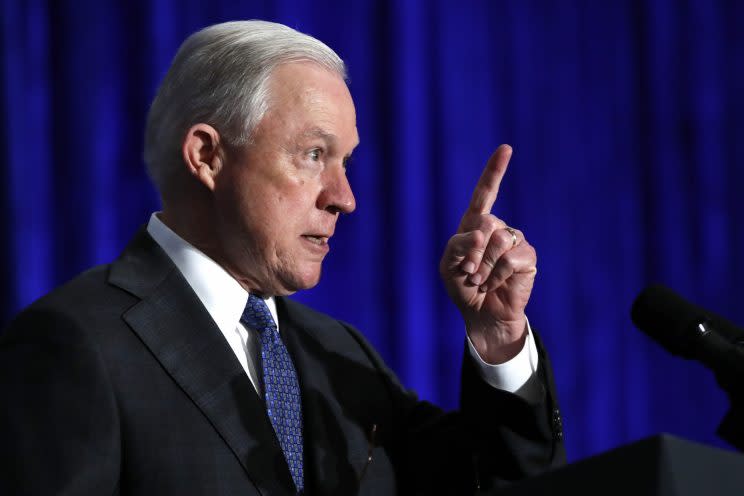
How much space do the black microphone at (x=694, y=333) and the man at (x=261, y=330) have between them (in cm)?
32

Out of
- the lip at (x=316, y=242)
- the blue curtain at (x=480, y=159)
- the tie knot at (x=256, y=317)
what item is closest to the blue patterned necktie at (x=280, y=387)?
the tie knot at (x=256, y=317)

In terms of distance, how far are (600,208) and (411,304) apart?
28.0 inches

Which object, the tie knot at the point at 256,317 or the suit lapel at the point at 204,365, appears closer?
the suit lapel at the point at 204,365

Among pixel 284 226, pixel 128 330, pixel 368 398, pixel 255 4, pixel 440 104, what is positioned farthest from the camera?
pixel 440 104

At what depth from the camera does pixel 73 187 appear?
230 centimetres

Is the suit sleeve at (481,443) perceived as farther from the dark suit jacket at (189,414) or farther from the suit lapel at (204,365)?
the suit lapel at (204,365)

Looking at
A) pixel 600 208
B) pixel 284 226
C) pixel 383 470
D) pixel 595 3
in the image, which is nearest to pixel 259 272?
pixel 284 226

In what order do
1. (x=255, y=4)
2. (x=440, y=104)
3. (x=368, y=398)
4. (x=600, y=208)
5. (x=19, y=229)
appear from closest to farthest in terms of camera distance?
(x=368, y=398), (x=19, y=229), (x=255, y=4), (x=440, y=104), (x=600, y=208)

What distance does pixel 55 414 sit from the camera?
1.26 m

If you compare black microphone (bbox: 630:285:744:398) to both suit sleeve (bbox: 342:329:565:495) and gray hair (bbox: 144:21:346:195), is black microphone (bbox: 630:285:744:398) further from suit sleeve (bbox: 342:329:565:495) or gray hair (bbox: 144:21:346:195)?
gray hair (bbox: 144:21:346:195)

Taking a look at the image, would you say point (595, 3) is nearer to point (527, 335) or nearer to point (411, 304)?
point (411, 304)

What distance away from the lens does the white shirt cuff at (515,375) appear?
1.55m

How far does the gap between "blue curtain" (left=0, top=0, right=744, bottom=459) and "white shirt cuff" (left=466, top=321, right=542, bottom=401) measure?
1.11 meters

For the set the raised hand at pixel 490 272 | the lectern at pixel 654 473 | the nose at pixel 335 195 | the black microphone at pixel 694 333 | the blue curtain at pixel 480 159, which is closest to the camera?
the lectern at pixel 654 473
